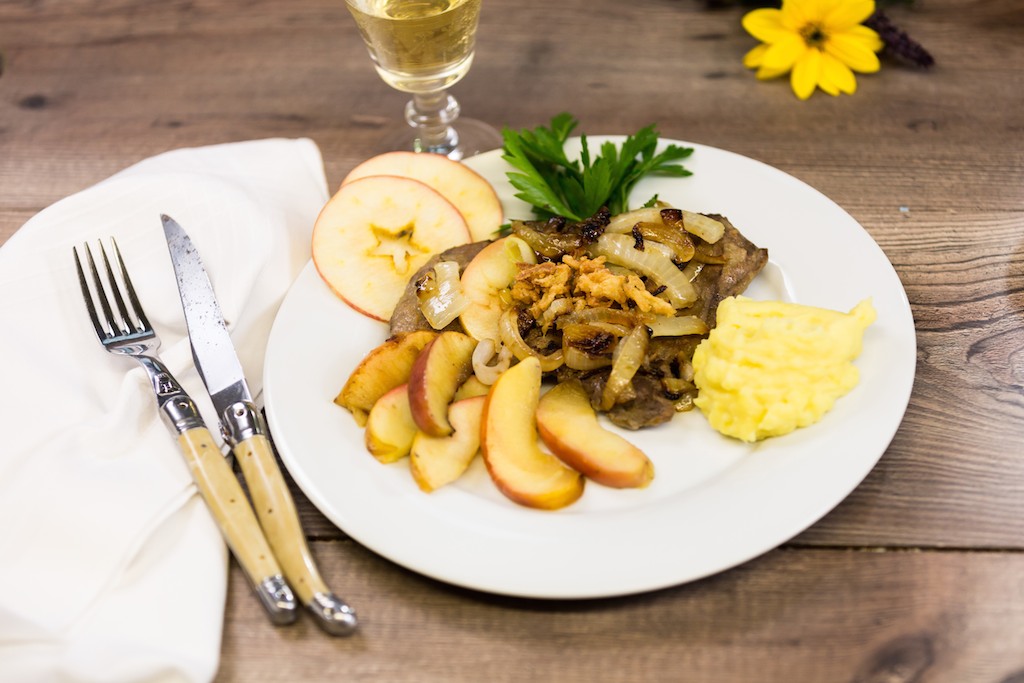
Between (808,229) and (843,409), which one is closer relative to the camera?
(843,409)

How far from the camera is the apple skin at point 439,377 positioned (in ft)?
7.85

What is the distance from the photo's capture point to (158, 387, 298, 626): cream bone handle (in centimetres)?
211

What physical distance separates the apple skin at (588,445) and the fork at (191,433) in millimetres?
777

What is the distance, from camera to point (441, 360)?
8.35ft

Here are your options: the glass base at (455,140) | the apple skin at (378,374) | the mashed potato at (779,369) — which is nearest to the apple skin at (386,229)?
the apple skin at (378,374)

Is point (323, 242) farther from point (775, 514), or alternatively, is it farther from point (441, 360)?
point (775, 514)

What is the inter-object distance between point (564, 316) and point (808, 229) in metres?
0.92

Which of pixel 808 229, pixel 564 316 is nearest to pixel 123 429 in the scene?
pixel 564 316

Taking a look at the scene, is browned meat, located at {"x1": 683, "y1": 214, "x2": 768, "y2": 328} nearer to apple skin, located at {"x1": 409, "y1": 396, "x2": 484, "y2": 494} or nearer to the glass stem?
apple skin, located at {"x1": 409, "y1": 396, "x2": 484, "y2": 494}

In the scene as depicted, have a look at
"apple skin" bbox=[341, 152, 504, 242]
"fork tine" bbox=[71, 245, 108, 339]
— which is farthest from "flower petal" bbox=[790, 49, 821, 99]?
"fork tine" bbox=[71, 245, 108, 339]

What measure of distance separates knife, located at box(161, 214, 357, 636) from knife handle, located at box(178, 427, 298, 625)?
0.03 meters

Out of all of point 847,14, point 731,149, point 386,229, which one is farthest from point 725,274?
point 847,14

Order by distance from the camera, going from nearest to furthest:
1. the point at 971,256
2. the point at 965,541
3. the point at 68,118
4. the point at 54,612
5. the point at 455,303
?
1. the point at 54,612
2. the point at 965,541
3. the point at 455,303
4. the point at 971,256
5. the point at 68,118

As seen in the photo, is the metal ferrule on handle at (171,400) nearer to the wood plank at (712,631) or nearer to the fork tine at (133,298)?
the fork tine at (133,298)
